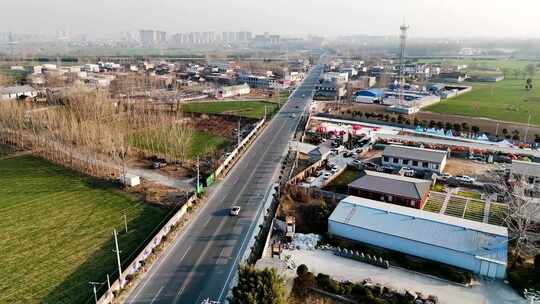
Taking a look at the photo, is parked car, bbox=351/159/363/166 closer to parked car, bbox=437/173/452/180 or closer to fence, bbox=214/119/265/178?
parked car, bbox=437/173/452/180

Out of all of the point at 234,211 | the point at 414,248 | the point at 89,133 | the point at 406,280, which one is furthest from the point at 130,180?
the point at 406,280

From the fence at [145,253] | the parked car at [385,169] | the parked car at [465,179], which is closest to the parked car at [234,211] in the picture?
the fence at [145,253]

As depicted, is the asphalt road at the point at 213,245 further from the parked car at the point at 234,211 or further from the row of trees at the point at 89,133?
the row of trees at the point at 89,133

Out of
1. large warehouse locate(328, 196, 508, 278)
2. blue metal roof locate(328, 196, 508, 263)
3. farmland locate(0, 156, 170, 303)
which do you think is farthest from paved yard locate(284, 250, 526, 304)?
farmland locate(0, 156, 170, 303)

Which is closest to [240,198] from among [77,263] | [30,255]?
[77,263]

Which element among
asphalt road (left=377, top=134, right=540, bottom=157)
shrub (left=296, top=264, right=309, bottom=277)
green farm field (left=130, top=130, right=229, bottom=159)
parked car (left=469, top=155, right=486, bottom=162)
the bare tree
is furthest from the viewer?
green farm field (left=130, top=130, right=229, bottom=159)

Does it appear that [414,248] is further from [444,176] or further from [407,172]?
[444,176]

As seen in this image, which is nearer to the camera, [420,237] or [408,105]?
[420,237]

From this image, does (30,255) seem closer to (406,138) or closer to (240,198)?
(240,198)
